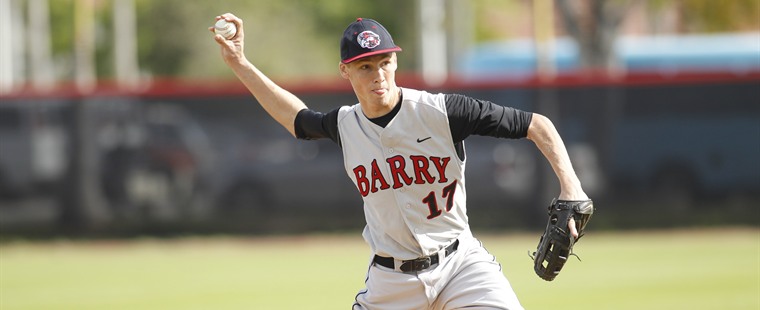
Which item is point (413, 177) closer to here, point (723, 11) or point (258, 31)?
point (723, 11)

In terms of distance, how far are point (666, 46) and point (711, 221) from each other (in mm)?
12841

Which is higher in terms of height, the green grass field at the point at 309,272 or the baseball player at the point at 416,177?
the baseball player at the point at 416,177

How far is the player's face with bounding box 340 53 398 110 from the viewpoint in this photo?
504cm

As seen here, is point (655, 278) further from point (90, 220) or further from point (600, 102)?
point (90, 220)

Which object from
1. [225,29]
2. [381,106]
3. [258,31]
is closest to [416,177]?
[381,106]

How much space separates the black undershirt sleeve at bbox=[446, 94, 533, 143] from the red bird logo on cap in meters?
0.44

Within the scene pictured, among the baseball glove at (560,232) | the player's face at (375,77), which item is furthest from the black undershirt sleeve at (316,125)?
the baseball glove at (560,232)

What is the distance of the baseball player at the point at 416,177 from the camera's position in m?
5.02

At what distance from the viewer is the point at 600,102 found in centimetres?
1642

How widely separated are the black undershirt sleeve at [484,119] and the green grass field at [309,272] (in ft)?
16.4

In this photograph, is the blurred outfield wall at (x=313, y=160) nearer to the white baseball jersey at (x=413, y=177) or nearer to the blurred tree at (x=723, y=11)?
the blurred tree at (x=723, y=11)

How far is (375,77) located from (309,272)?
8.00 m

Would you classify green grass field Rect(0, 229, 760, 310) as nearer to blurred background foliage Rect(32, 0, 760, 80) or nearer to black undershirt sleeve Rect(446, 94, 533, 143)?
black undershirt sleeve Rect(446, 94, 533, 143)

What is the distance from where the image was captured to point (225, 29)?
5.69 meters
